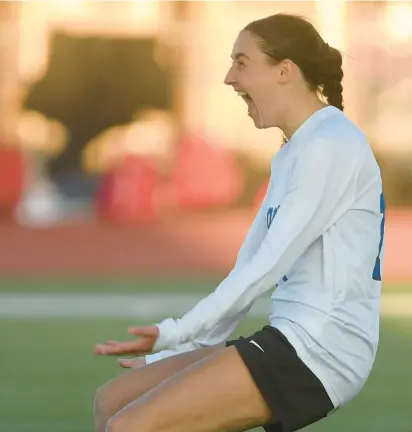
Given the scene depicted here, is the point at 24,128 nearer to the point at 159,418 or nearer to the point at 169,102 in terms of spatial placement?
the point at 169,102

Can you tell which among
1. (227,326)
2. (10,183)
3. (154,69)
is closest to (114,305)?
(10,183)

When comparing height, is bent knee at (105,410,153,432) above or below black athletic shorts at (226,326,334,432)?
below

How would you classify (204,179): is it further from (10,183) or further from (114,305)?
(114,305)

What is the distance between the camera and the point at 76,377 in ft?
25.5

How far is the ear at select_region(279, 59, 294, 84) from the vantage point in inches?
146

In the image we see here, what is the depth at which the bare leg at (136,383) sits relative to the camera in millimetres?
3797

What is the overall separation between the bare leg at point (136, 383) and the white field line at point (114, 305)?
6871 mm

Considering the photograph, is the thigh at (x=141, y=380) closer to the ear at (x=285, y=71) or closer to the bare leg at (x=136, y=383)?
the bare leg at (x=136, y=383)

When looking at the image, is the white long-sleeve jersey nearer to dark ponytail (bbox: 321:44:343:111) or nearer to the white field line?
dark ponytail (bbox: 321:44:343:111)

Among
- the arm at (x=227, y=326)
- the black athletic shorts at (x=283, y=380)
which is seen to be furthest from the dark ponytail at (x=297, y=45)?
the black athletic shorts at (x=283, y=380)

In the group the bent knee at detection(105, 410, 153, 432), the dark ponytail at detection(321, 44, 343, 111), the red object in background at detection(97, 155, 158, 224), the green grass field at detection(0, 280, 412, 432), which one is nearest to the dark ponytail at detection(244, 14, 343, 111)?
the dark ponytail at detection(321, 44, 343, 111)

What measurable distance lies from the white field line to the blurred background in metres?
3.28

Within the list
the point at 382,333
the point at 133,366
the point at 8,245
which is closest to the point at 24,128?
the point at 8,245

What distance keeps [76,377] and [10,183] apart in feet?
37.1
